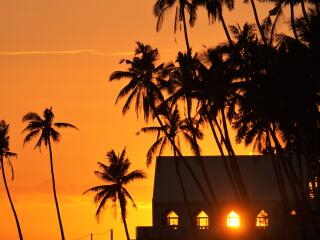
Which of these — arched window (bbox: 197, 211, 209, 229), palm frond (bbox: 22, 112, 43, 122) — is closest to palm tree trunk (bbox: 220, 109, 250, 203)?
arched window (bbox: 197, 211, 209, 229)

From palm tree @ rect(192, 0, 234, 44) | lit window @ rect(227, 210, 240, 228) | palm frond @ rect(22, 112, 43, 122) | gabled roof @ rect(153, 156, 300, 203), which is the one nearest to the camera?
palm tree @ rect(192, 0, 234, 44)

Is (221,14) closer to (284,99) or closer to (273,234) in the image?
(284,99)

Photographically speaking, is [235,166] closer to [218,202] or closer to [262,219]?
[262,219]

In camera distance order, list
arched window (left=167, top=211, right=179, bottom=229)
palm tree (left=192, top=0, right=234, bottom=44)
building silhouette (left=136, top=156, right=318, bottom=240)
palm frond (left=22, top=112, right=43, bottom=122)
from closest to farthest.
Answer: palm tree (left=192, top=0, right=234, bottom=44), building silhouette (left=136, top=156, right=318, bottom=240), arched window (left=167, top=211, right=179, bottom=229), palm frond (left=22, top=112, right=43, bottom=122)

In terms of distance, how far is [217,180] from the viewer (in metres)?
81.6

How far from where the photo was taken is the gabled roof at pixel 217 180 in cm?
7919

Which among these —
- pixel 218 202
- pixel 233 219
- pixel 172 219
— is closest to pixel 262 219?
pixel 233 219

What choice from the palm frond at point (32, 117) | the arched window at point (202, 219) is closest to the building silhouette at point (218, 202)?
the arched window at point (202, 219)

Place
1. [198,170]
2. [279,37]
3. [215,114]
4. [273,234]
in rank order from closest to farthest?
1. [279,37]
2. [215,114]
3. [273,234]
4. [198,170]

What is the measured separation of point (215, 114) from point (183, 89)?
361 cm

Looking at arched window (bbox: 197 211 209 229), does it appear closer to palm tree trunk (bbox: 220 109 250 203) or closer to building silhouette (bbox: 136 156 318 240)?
building silhouette (bbox: 136 156 318 240)

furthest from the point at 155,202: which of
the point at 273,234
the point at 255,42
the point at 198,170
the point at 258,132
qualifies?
the point at 255,42

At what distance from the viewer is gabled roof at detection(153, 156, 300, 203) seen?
79188 mm

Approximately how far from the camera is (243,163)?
82.7 m
